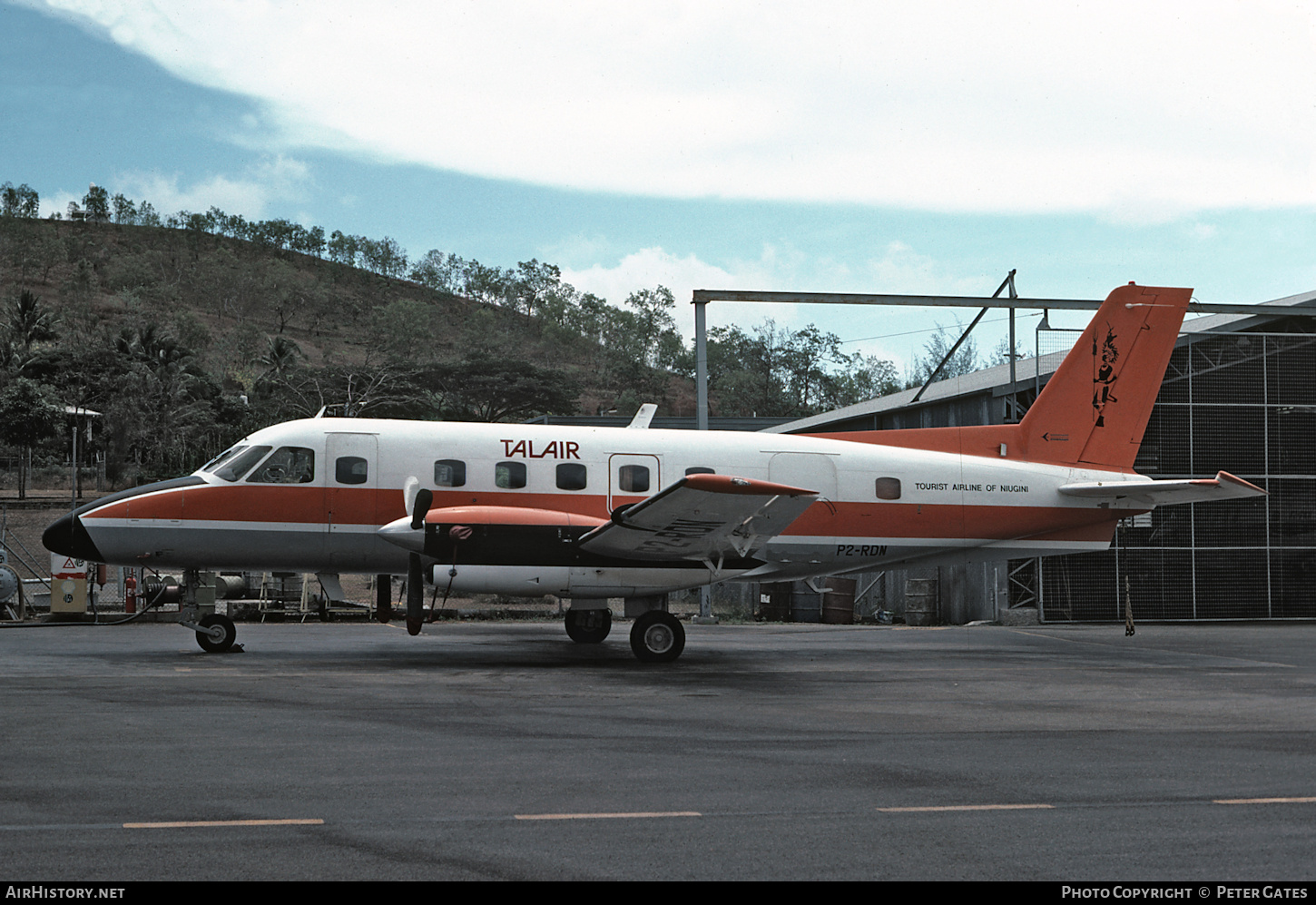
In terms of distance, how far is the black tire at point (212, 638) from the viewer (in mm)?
15766

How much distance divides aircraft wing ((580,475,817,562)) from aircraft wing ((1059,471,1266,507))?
612 centimetres

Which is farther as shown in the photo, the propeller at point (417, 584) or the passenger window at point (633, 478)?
the passenger window at point (633, 478)

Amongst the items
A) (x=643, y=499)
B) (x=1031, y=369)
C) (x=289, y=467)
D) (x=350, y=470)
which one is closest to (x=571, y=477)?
(x=643, y=499)

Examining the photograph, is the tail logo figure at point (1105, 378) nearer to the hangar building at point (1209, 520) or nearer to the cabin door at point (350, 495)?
the hangar building at point (1209, 520)

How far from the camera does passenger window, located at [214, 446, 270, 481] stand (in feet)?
51.4

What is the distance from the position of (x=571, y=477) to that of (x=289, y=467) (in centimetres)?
406

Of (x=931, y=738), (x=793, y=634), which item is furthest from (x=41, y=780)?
(x=793, y=634)

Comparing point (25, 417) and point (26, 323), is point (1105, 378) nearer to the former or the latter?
point (25, 417)

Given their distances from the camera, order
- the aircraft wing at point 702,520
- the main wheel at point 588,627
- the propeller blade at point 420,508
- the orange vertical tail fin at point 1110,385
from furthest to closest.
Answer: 1. the orange vertical tail fin at point 1110,385
2. the main wheel at point 588,627
3. the propeller blade at point 420,508
4. the aircraft wing at point 702,520

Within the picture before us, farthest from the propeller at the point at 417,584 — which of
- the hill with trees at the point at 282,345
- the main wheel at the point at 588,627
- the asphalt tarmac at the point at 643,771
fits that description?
the hill with trees at the point at 282,345

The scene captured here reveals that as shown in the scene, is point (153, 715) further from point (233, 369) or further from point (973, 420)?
point (233, 369)

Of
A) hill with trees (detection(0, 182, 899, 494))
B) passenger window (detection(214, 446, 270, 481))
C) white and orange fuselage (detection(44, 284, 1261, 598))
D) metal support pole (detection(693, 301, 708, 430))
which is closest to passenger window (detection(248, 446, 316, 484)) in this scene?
white and orange fuselage (detection(44, 284, 1261, 598))

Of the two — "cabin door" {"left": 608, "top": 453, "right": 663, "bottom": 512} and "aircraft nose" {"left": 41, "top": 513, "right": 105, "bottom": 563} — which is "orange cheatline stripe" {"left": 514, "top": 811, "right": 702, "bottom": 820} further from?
"aircraft nose" {"left": 41, "top": 513, "right": 105, "bottom": 563}

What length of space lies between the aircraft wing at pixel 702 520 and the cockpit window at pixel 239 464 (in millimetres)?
4942
